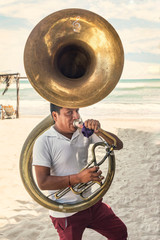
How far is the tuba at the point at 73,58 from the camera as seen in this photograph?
160cm

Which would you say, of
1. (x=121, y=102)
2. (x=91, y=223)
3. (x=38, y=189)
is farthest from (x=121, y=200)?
(x=121, y=102)

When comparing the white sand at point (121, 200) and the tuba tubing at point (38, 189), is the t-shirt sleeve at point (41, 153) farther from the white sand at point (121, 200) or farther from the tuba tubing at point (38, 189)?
the white sand at point (121, 200)

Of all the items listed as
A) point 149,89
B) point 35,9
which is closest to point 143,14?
point 149,89

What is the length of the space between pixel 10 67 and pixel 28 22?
5.69 meters

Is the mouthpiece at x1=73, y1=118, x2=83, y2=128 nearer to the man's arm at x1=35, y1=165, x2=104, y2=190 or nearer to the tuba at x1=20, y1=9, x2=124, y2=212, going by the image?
the tuba at x1=20, y1=9, x2=124, y2=212

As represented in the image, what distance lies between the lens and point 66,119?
69.2 inches

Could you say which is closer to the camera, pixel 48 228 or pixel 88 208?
pixel 88 208

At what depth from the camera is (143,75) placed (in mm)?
33844

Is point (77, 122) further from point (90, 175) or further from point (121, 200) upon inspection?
point (121, 200)

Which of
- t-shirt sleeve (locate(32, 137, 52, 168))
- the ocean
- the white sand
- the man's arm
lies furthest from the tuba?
the ocean

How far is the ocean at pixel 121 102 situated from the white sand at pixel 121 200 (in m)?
11.5

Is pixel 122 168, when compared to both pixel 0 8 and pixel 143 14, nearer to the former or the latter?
pixel 143 14

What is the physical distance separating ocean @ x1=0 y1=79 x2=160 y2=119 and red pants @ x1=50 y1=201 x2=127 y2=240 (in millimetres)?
15709

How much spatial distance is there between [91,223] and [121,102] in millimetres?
21377
